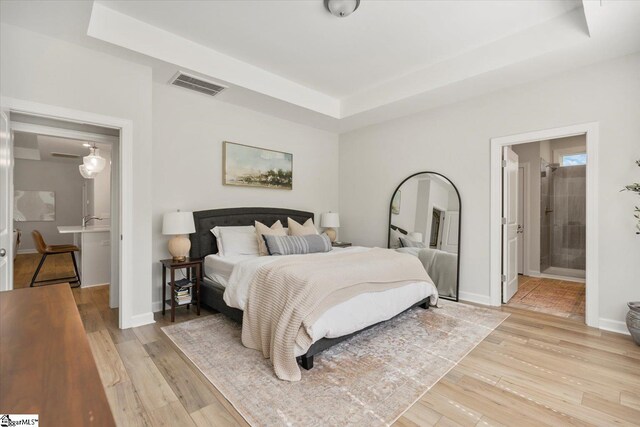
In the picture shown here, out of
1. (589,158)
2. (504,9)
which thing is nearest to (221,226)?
(504,9)

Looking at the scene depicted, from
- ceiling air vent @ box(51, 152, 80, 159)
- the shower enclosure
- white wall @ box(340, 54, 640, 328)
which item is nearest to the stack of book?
white wall @ box(340, 54, 640, 328)

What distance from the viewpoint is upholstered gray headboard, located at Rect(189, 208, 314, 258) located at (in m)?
3.90

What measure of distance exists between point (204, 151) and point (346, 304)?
9.24 feet

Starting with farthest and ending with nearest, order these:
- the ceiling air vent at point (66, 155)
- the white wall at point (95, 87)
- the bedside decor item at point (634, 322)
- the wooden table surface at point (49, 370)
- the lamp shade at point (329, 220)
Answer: the ceiling air vent at point (66, 155) < the lamp shade at point (329, 220) < the bedside decor item at point (634, 322) < the white wall at point (95, 87) < the wooden table surface at point (49, 370)

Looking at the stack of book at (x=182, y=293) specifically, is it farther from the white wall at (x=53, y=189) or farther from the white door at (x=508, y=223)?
the white wall at (x=53, y=189)

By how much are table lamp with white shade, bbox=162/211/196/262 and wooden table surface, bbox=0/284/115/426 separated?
2361mm

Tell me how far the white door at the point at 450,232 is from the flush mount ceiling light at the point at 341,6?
2.82 metres

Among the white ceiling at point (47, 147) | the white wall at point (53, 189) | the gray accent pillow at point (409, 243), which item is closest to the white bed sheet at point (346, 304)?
the gray accent pillow at point (409, 243)

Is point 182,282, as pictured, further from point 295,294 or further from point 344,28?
point 344,28

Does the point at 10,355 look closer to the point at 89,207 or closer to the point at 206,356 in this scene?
the point at 206,356

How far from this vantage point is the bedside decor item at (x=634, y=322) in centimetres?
269

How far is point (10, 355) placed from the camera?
2.49 ft

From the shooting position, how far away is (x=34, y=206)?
8375 mm

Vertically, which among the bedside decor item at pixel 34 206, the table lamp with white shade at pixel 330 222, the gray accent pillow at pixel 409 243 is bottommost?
the gray accent pillow at pixel 409 243
